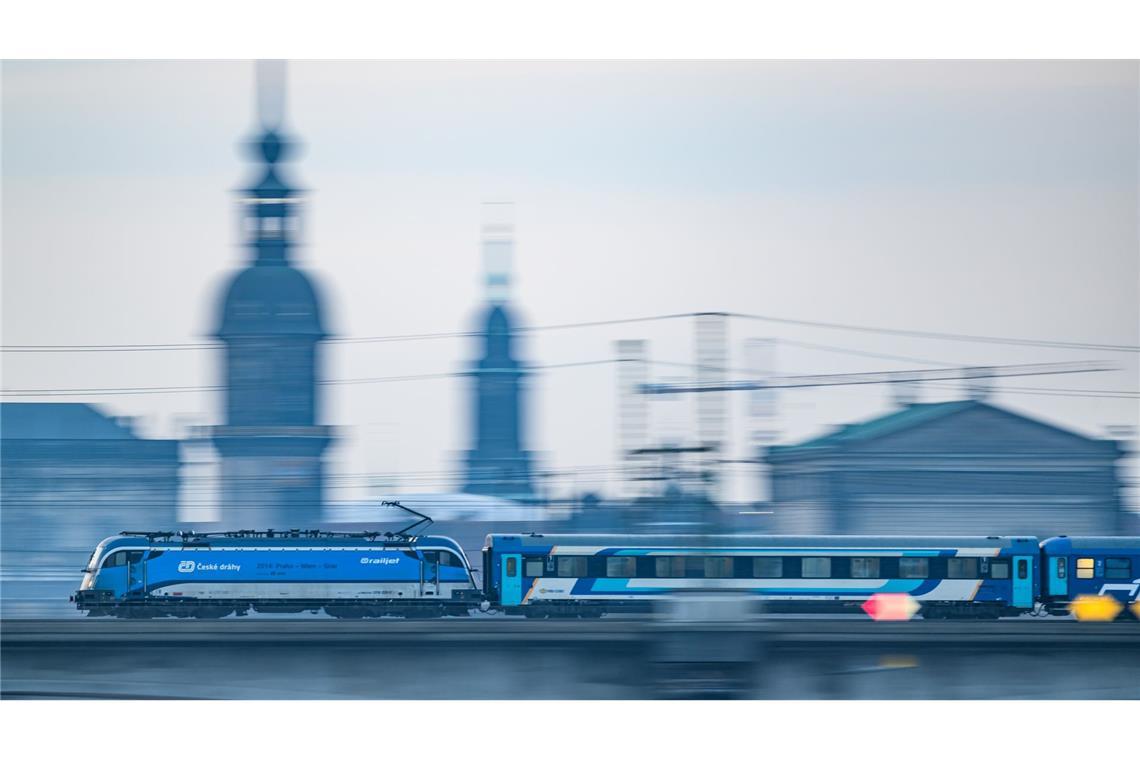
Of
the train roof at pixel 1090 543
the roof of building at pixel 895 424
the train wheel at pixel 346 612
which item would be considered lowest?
the train wheel at pixel 346 612

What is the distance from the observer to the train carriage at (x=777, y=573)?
163ft

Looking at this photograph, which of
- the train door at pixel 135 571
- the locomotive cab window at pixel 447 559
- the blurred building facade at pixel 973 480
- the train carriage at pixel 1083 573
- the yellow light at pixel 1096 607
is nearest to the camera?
the train door at pixel 135 571

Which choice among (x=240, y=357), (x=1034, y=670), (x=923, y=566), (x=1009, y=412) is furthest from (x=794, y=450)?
(x=1034, y=670)

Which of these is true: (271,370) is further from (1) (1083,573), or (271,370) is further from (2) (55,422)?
(1) (1083,573)

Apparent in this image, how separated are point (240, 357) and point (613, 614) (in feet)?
211

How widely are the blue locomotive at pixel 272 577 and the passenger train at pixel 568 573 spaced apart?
0.04m

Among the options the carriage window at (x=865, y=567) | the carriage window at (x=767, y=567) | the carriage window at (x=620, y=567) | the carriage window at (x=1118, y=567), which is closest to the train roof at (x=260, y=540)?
the carriage window at (x=620, y=567)

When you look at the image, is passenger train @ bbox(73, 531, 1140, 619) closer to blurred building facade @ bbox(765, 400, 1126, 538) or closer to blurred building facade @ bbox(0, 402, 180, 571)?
blurred building facade @ bbox(765, 400, 1126, 538)

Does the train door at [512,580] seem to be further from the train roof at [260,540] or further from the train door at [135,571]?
the train door at [135,571]

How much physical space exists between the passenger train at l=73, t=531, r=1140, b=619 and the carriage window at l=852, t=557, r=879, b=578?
0.03 m

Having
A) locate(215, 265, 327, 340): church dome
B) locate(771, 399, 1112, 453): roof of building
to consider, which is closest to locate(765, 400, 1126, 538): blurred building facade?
locate(771, 399, 1112, 453): roof of building

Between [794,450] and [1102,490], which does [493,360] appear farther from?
[1102,490]

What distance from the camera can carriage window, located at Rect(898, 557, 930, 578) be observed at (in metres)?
50.0

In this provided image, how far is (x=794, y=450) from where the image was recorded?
9656cm
